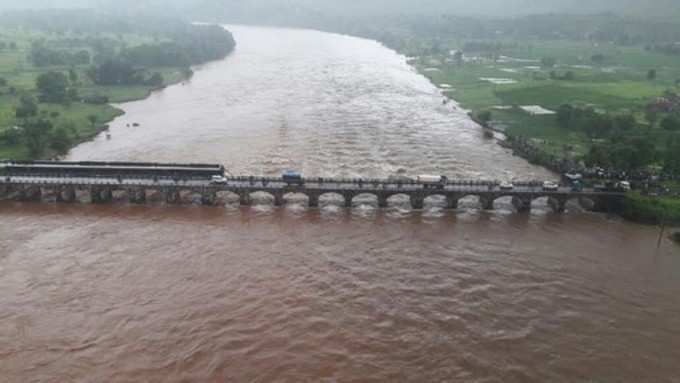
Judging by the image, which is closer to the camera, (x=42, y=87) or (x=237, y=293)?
(x=237, y=293)

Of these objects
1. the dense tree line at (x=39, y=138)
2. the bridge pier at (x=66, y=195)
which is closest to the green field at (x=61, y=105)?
the dense tree line at (x=39, y=138)

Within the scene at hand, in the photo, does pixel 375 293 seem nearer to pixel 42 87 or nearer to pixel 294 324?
pixel 294 324

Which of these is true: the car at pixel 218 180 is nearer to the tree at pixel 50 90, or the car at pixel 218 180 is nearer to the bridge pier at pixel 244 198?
the bridge pier at pixel 244 198

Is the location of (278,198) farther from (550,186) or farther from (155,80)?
(155,80)

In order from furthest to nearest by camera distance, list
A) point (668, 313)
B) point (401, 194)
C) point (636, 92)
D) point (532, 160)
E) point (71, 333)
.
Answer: point (636, 92) → point (532, 160) → point (401, 194) → point (668, 313) → point (71, 333)

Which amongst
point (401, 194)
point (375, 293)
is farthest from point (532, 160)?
point (375, 293)

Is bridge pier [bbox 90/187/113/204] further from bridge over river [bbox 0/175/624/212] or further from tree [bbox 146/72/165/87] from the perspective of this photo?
tree [bbox 146/72/165/87]
